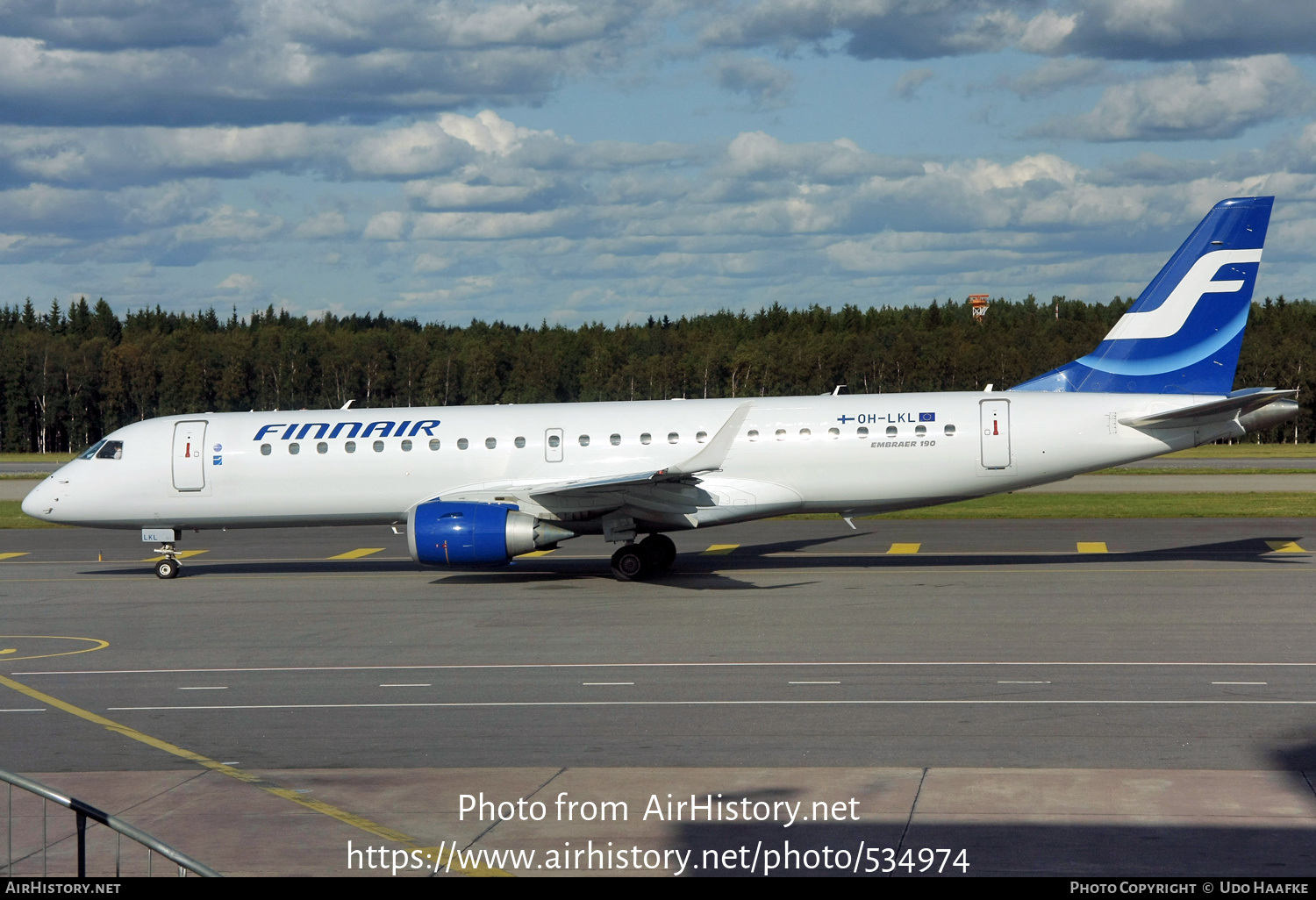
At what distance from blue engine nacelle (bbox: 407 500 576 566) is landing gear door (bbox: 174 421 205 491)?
19.9ft

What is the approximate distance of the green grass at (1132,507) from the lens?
35.9m

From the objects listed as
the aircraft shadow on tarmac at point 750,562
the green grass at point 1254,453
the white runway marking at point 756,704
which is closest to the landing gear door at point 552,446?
the aircraft shadow on tarmac at point 750,562

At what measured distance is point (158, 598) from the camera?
78.5 feet

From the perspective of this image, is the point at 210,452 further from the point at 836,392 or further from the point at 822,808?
the point at 822,808

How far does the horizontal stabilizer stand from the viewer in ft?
75.4

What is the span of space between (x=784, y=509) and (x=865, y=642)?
806 centimetres

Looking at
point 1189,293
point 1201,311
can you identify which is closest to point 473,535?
point 1189,293

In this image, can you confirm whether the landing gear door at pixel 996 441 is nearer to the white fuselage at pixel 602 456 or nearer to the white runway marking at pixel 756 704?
the white fuselage at pixel 602 456

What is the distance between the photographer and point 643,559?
2539 cm

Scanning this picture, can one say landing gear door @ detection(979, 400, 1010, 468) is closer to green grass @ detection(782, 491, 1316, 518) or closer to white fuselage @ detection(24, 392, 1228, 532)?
white fuselage @ detection(24, 392, 1228, 532)

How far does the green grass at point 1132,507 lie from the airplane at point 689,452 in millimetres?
9185

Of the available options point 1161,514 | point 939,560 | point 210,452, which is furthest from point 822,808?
point 1161,514

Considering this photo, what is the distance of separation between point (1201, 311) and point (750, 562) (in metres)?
11.0

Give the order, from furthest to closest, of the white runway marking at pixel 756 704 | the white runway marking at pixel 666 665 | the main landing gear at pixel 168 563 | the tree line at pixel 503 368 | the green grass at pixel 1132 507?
the tree line at pixel 503 368, the green grass at pixel 1132 507, the main landing gear at pixel 168 563, the white runway marking at pixel 666 665, the white runway marking at pixel 756 704
